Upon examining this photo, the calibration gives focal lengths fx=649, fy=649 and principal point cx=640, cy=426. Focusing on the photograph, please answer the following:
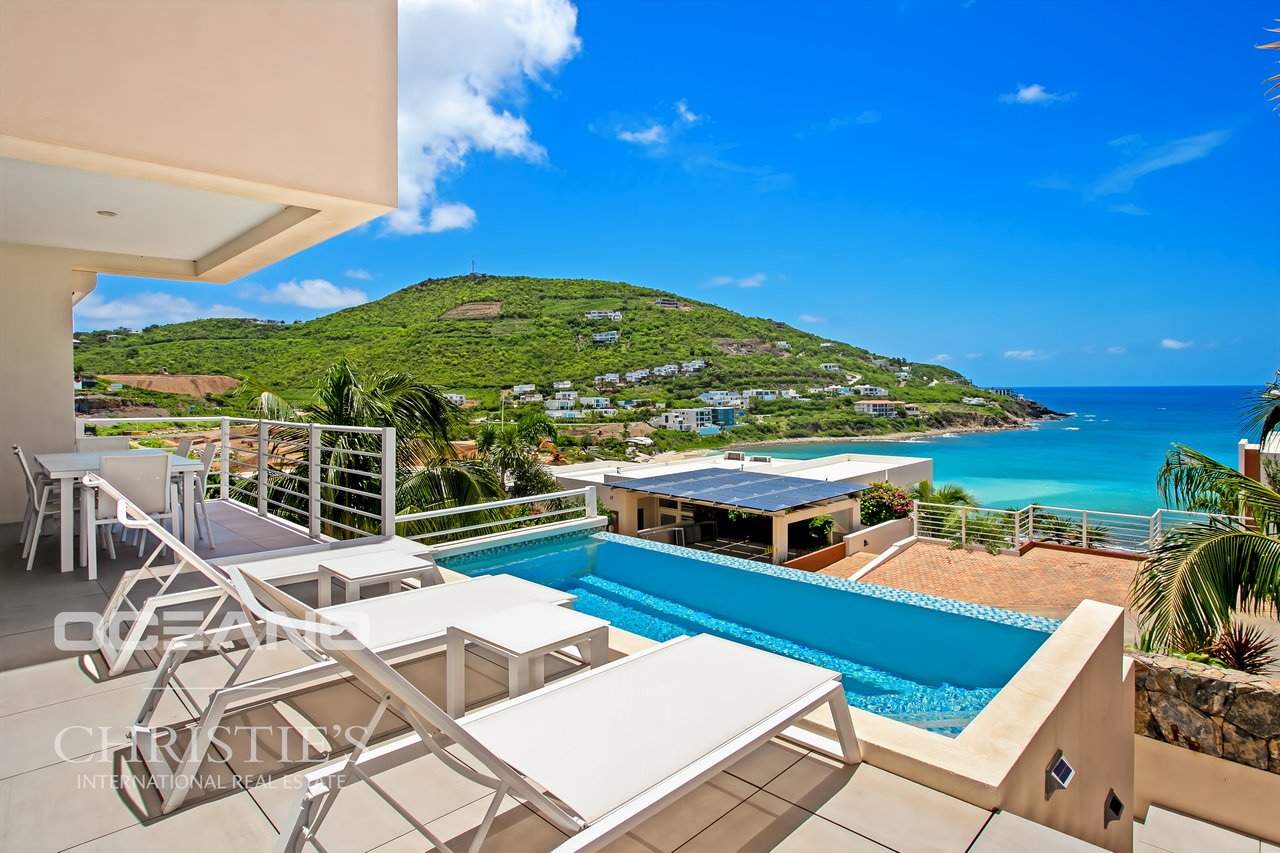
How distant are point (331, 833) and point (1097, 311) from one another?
106 m

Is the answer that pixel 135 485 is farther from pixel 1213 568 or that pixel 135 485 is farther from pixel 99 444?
pixel 1213 568

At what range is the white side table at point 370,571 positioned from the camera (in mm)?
3938

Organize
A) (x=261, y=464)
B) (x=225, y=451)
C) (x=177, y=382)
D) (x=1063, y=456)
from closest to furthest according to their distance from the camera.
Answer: (x=261, y=464)
(x=225, y=451)
(x=177, y=382)
(x=1063, y=456)

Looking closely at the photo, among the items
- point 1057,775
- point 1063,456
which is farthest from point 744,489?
point 1063,456

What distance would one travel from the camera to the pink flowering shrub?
19578 mm

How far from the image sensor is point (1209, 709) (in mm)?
6465

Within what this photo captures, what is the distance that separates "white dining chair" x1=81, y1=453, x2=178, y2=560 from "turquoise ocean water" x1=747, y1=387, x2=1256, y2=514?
140 ft

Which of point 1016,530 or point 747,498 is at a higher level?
point 747,498

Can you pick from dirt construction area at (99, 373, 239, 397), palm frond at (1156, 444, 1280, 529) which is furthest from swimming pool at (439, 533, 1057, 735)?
dirt construction area at (99, 373, 239, 397)

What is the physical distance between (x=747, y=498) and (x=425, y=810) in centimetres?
1424

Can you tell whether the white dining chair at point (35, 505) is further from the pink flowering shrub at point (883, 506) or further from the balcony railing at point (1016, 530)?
the pink flowering shrub at point (883, 506)

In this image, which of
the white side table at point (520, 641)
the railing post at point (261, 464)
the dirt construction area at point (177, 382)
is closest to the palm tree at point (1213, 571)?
the white side table at point (520, 641)

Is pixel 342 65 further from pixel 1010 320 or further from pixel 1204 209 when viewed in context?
pixel 1010 320

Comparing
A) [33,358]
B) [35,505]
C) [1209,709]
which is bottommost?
[1209,709]
